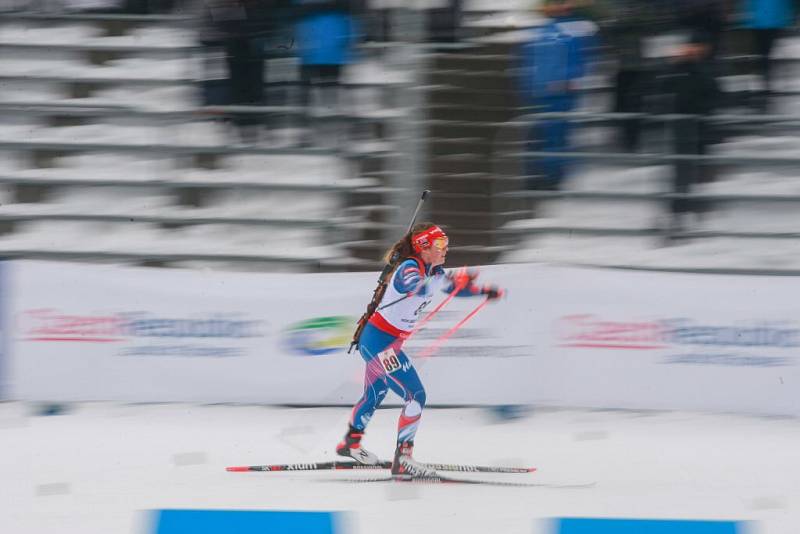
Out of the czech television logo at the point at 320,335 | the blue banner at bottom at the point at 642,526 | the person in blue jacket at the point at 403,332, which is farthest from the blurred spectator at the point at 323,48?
the blue banner at bottom at the point at 642,526

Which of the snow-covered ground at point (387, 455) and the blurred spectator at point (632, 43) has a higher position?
the blurred spectator at point (632, 43)

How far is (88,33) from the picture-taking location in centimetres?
970

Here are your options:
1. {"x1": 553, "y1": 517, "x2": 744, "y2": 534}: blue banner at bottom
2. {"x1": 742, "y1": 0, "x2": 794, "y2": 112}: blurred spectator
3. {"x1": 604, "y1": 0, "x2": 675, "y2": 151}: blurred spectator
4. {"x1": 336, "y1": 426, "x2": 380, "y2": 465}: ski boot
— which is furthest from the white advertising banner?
{"x1": 742, "y1": 0, "x2": 794, "y2": 112}: blurred spectator

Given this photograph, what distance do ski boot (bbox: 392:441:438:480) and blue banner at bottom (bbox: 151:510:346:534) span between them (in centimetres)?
65

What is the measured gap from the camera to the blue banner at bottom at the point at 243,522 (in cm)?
525

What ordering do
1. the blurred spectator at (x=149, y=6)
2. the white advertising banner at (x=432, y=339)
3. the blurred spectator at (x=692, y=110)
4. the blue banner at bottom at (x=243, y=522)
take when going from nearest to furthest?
the blue banner at bottom at (x=243, y=522), the white advertising banner at (x=432, y=339), the blurred spectator at (x=692, y=110), the blurred spectator at (x=149, y=6)

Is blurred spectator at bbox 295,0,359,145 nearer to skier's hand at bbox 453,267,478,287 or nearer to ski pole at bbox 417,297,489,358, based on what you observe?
ski pole at bbox 417,297,489,358

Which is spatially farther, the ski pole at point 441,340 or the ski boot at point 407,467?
the ski pole at point 441,340

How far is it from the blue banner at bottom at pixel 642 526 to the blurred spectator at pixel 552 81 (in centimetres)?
357

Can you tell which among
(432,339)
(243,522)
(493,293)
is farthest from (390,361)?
(432,339)

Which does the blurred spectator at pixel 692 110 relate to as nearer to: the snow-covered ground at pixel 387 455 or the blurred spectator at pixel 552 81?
the blurred spectator at pixel 552 81

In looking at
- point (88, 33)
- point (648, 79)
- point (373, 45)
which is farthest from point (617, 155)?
point (88, 33)

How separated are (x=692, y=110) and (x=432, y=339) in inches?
106

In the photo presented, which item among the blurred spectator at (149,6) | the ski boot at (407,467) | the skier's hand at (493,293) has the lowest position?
the ski boot at (407,467)
